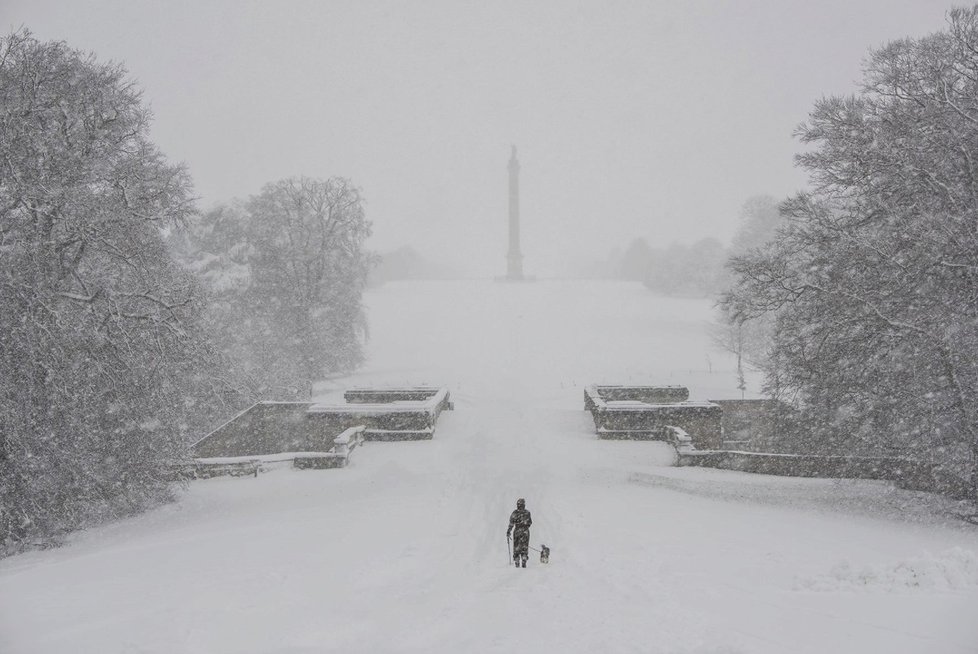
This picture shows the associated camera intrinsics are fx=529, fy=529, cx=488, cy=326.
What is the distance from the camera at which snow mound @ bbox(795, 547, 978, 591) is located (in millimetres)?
7141

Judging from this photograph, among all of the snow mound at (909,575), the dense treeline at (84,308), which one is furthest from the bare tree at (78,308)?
the snow mound at (909,575)

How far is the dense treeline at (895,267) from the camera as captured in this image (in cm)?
1062

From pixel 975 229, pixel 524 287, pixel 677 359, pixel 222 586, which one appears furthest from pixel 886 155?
pixel 524 287

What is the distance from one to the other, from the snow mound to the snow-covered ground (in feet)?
0.09

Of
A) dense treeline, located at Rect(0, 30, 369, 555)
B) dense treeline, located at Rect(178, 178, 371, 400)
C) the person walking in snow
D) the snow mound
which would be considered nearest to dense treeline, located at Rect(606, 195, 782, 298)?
dense treeline, located at Rect(178, 178, 371, 400)

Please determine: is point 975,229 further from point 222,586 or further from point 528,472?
point 222,586

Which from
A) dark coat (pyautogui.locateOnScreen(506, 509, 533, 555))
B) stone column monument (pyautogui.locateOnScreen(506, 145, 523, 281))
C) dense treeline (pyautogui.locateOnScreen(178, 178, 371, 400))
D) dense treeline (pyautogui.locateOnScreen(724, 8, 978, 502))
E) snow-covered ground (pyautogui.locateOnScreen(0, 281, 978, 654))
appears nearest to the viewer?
snow-covered ground (pyautogui.locateOnScreen(0, 281, 978, 654))

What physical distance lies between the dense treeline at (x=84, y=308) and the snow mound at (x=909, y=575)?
12557 millimetres

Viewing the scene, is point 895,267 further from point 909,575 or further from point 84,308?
A: point 84,308

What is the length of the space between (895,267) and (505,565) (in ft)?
33.9

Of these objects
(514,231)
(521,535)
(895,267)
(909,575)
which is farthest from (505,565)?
(514,231)

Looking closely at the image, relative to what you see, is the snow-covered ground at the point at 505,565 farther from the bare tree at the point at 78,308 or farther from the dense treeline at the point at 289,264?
the dense treeline at the point at 289,264

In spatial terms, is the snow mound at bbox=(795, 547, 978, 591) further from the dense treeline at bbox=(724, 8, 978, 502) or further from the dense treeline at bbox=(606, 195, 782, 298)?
the dense treeline at bbox=(606, 195, 782, 298)

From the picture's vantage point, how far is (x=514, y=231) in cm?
8556
